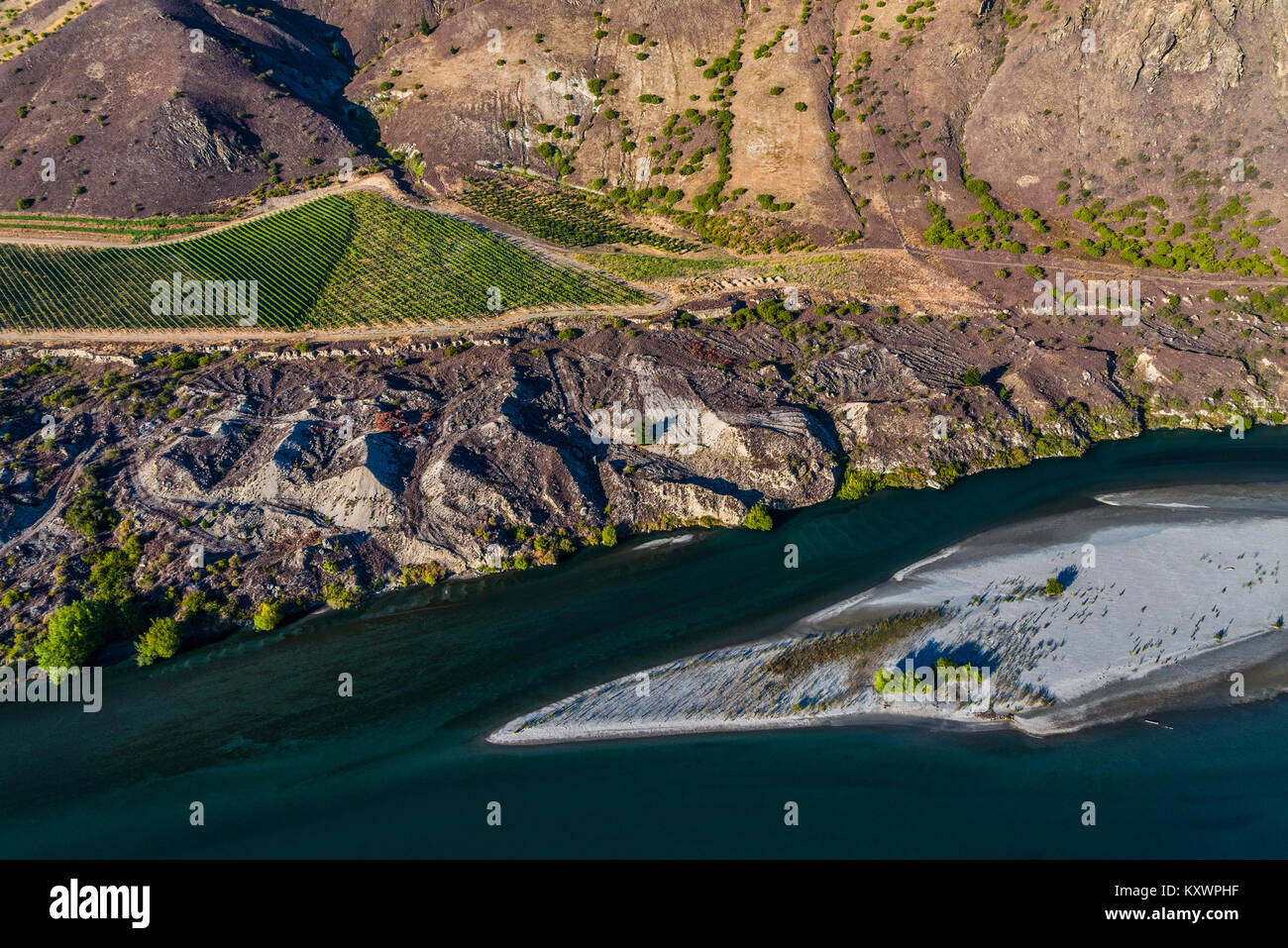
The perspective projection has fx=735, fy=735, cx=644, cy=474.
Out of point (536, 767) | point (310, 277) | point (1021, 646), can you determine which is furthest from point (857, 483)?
point (310, 277)

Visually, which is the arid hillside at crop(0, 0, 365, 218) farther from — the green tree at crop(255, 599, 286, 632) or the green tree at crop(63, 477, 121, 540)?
the green tree at crop(255, 599, 286, 632)

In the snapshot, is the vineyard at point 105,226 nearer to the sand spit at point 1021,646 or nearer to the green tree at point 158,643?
the green tree at point 158,643

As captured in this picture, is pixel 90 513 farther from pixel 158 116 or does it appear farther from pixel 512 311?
pixel 158 116

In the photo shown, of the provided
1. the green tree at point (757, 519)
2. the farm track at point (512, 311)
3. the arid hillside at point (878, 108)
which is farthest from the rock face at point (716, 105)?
the green tree at point (757, 519)

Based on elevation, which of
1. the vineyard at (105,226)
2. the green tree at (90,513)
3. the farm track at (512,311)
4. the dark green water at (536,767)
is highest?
the vineyard at (105,226)

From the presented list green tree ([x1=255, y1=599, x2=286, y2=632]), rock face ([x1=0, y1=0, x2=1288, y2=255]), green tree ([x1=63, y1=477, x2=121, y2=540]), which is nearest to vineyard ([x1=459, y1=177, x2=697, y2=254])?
rock face ([x1=0, y1=0, x2=1288, y2=255])

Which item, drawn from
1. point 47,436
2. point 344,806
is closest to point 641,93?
point 47,436
